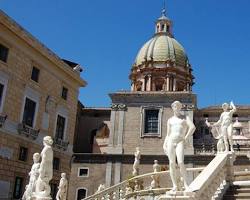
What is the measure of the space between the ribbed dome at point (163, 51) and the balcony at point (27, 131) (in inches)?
1157

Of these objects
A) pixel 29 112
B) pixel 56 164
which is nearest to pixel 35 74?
pixel 29 112

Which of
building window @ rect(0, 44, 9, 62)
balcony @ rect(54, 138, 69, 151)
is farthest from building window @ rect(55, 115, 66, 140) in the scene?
building window @ rect(0, 44, 9, 62)

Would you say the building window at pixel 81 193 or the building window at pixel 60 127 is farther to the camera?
the building window at pixel 81 193

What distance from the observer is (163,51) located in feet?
173

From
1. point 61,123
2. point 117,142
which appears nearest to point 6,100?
point 61,123

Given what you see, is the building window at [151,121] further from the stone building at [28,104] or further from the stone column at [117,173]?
the stone building at [28,104]

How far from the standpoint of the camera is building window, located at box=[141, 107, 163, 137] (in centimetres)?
4184

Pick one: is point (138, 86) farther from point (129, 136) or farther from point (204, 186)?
point (204, 186)

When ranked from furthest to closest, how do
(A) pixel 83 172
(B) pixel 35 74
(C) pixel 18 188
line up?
(A) pixel 83 172
(B) pixel 35 74
(C) pixel 18 188

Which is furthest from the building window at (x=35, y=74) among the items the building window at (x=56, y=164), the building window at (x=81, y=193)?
the building window at (x=81, y=193)

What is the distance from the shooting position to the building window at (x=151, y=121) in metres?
41.8

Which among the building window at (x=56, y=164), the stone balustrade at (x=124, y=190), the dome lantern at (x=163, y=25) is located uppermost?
the dome lantern at (x=163, y=25)

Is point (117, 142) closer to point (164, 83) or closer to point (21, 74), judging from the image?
point (164, 83)

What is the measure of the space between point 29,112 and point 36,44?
4.41m
